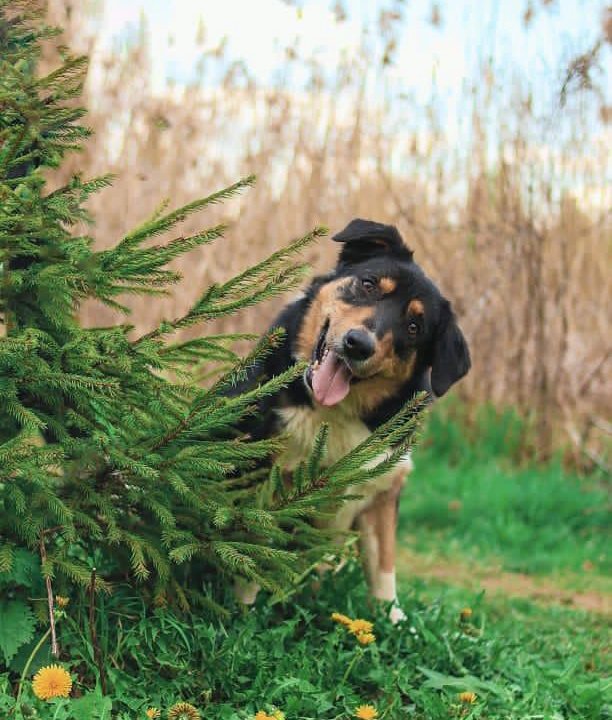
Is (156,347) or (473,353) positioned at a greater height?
(156,347)

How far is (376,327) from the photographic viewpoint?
3477 mm

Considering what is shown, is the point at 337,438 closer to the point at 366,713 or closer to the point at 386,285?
the point at 386,285

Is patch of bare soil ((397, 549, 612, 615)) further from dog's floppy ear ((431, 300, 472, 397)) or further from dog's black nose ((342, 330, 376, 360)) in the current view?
dog's black nose ((342, 330, 376, 360))

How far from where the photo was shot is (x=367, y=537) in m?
3.88

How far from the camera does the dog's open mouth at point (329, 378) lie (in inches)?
139

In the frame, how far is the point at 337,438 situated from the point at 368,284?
653 mm

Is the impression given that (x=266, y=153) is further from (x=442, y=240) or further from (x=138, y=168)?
(x=442, y=240)

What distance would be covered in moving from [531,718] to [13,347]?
6.73 feet

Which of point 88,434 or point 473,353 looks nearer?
point 88,434

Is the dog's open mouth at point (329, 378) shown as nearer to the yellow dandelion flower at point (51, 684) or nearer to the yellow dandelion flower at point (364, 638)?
the yellow dandelion flower at point (364, 638)

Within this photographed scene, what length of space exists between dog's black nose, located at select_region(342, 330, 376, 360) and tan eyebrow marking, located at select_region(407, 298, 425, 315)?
0.33 meters

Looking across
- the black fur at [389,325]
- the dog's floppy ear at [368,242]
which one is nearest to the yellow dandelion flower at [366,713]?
the black fur at [389,325]

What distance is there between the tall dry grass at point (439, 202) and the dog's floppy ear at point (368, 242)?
3501 millimetres

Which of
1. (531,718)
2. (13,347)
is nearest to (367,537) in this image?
(531,718)
